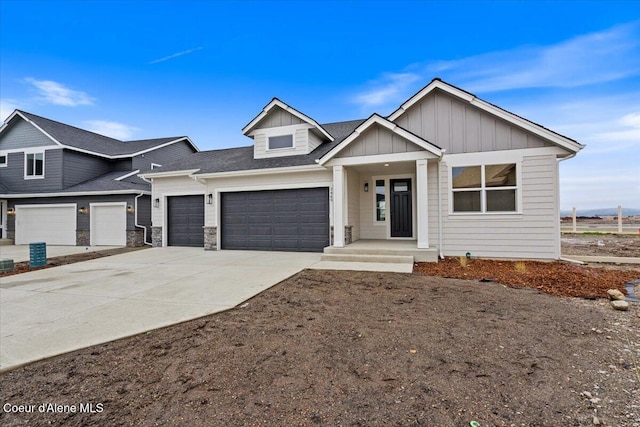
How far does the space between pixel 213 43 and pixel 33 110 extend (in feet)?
42.5

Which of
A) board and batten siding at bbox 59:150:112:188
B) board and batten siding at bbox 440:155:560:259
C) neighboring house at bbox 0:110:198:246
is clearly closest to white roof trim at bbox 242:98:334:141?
board and batten siding at bbox 440:155:560:259

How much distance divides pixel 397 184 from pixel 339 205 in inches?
123

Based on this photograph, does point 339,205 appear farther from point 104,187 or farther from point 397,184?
point 104,187

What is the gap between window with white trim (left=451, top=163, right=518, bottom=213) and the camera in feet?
27.4

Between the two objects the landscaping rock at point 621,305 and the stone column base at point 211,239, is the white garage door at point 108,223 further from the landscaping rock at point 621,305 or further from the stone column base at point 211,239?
the landscaping rock at point 621,305

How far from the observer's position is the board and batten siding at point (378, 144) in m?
8.30

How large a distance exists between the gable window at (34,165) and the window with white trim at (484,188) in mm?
21061

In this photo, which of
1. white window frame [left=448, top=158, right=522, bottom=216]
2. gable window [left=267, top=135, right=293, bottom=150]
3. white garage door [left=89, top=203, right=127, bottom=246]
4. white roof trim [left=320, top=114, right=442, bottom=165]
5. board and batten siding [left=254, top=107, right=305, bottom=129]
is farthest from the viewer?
white garage door [left=89, top=203, right=127, bottom=246]

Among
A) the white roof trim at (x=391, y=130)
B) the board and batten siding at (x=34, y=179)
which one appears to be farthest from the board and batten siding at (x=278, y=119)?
the board and batten siding at (x=34, y=179)

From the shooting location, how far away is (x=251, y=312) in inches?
167

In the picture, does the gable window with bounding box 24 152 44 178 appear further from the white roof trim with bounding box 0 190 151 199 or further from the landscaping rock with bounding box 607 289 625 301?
the landscaping rock with bounding box 607 289 625 301

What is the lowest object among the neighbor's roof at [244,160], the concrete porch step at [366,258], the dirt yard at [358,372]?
the dirt yard at [358,372]

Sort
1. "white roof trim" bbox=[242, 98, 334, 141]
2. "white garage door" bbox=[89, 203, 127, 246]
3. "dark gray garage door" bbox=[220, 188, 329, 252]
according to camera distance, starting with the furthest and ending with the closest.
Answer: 1. "white garage door" bbox=[89, 203, 127, 246]
2. "white roof trim" bbox=[242, 98, 334, 141]
3. "dark gray garage door" bbox=[220, 188, 329, 252]

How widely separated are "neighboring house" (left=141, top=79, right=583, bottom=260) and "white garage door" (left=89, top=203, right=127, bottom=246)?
380 centimetres
